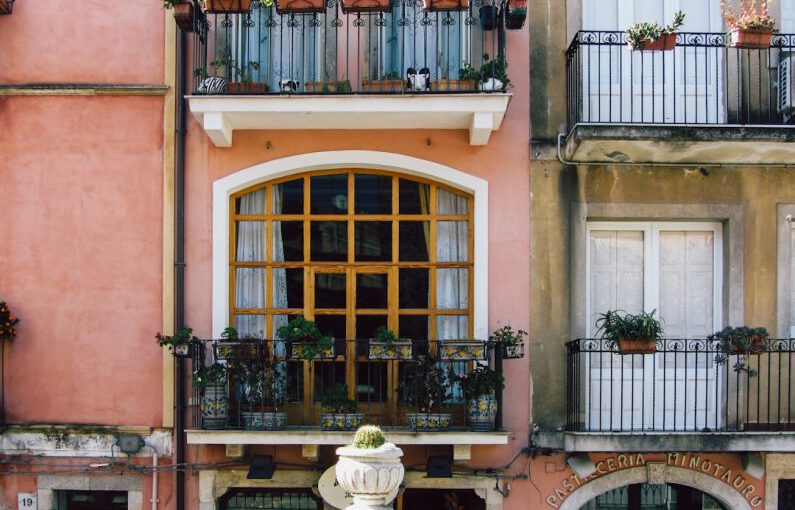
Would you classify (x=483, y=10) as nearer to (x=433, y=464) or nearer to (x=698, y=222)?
(x=698, y=222)

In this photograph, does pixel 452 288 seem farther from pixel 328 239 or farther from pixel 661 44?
pixel 661 44

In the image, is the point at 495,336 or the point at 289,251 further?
the point at 289,251

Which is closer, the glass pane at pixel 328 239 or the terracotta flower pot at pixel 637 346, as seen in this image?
the terracotta flower pot at pixel 637 346

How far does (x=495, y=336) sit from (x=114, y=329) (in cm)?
395

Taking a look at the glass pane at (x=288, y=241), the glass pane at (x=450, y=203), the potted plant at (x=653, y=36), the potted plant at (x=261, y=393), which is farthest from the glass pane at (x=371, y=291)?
the potted plant at (x=653, y=36)

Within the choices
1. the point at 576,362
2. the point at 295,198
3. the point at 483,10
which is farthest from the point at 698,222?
the point at 295,198

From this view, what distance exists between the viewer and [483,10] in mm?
10234

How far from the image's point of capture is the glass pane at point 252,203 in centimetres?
1064

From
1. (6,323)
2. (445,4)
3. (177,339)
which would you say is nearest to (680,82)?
(445,4)

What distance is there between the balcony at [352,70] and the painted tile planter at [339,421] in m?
2.96

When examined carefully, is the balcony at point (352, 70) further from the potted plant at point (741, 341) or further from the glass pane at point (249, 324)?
the potted plant at point (741, 341)

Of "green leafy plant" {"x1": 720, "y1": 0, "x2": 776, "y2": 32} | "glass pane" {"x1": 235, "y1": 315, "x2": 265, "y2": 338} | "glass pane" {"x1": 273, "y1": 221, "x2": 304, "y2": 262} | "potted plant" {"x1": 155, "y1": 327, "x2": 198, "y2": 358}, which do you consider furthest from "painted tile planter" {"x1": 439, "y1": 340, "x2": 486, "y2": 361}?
"green leafy plant" {"x1": 720, "y1": 0, "x2": 776, "y2": 32}

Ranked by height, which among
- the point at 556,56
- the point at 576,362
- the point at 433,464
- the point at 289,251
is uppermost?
the point at 556,56

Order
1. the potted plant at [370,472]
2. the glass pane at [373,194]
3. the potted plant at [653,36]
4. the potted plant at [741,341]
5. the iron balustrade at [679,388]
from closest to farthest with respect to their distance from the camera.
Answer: the potted plant at [370,472] < the potted plant at [653,36] < the potted plant at [741,341] < the iron balustrade at [679,388] < the glass pane at [373,194]
